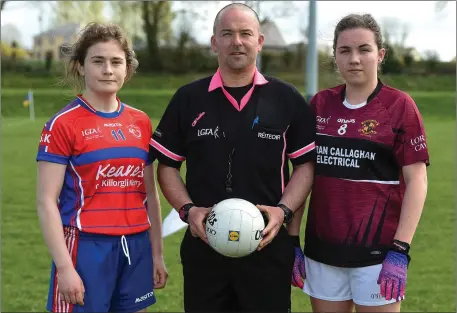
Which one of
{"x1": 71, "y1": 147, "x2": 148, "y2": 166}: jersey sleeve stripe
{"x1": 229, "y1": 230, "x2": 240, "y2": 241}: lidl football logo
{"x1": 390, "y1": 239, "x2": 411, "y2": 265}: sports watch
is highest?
{"x1": 71, "y1": 147, "x2": 148, "y2": 166}: jersey sleeve stripe

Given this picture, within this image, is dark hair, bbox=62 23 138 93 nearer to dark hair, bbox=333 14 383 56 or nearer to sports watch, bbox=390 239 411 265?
dark hair, bbox=333 14 383 56

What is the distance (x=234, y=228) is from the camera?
3.08 metres

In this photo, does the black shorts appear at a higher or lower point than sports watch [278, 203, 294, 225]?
lower

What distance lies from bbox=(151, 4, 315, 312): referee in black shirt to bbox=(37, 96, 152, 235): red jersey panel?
7.0 inches

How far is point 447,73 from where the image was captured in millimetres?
32625

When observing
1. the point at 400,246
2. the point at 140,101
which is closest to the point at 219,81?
the point at 400,246

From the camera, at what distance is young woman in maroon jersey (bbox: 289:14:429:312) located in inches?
129

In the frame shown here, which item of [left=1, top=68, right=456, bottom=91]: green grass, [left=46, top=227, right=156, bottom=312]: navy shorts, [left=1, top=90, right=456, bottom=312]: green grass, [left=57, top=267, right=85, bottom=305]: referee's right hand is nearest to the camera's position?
[left=57, top=267, right=85, bottom=305]: referee's right hand

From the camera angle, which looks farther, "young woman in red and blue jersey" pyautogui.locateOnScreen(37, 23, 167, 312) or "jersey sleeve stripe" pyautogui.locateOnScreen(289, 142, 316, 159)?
"jersey sleeve stripe" pyautogui.locateOnScreen(289, 142, 316, 159)

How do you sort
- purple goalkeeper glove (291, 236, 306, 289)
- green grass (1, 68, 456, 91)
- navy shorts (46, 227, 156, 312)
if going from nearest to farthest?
navy shorts (46, 227, 156, 312), purple goalkeeper glove (291, 236, 306, 289), green grass (1, 68, 456, 91)

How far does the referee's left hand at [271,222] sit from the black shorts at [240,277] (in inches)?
6.1

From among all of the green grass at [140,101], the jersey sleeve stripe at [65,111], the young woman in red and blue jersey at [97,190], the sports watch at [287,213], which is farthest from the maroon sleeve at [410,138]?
the green grass at [140,101]

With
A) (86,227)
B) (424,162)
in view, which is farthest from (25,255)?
(424,162)

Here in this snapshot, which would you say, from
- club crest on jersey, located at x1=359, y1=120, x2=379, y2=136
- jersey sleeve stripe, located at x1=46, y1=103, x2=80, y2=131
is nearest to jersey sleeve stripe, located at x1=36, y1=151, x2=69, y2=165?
jersey sleeve stripe, located at x1=46, y1=103, x2=80, y2=131
